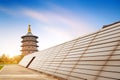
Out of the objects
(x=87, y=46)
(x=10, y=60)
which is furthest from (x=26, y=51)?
(x=87, y=46)

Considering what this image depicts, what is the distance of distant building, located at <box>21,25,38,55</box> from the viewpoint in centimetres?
8388

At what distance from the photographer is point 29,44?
8400 centimetres

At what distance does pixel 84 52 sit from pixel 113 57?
12.6ft

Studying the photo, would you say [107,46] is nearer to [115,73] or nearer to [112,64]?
[112,64]

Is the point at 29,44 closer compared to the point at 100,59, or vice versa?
the point at 100,59

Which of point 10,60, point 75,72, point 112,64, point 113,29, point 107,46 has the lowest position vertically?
point 10,60

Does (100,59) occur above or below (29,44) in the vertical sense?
above

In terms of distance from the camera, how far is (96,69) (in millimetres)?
9352

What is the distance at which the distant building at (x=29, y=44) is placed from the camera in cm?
8388

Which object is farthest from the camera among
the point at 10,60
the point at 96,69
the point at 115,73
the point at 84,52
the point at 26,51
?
the point at 10,60

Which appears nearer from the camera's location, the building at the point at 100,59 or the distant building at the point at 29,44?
the building at the point at 100,59

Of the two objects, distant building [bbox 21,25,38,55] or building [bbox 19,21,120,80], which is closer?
building [bbox 19,21,120,80]

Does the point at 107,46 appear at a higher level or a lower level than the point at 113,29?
lower

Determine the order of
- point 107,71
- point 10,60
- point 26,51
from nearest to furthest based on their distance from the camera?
point 107,71 → point 26,51 → point 10,60
